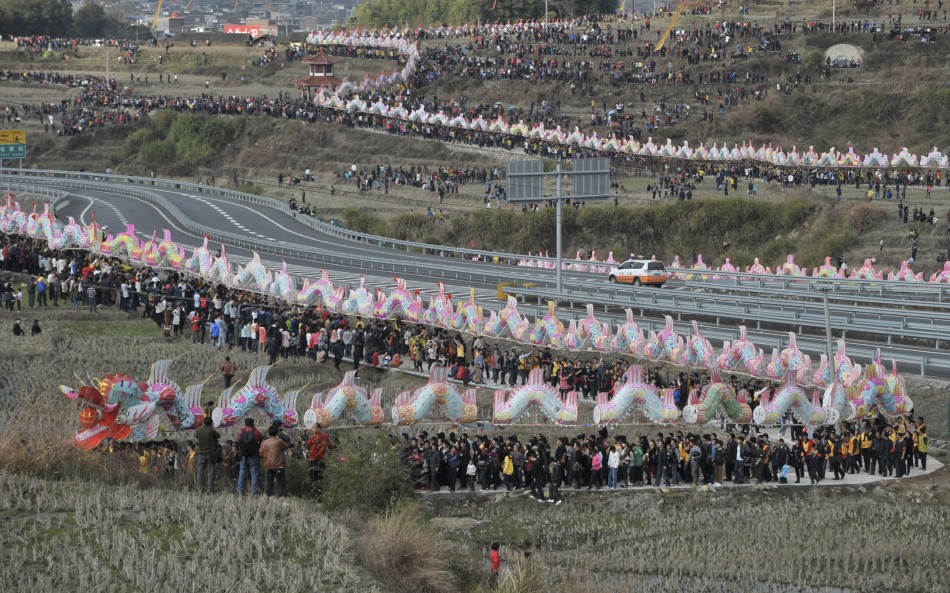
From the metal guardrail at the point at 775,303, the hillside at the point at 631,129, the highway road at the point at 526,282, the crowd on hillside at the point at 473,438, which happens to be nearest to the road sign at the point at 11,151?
the highway road at the point at 526,282

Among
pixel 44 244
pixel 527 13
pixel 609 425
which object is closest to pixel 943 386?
pixel 609 425

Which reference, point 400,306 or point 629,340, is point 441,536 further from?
point 400,306

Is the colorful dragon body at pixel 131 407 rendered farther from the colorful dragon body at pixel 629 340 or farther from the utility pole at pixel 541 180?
the utility pole at pixel 541 180

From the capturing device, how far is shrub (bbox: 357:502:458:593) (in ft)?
69.9

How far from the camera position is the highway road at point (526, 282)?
45156mm

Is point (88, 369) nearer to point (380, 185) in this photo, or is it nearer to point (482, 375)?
point (482, 375)

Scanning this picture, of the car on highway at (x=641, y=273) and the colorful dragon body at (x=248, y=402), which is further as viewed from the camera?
the car on highway at (x=641, y=273)

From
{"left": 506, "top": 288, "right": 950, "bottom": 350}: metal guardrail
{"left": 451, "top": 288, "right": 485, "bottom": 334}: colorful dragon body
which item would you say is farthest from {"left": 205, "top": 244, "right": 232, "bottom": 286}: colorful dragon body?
{"left": 451, "top": 288, "right": 485, "bottom": 334}: colorful dragon body

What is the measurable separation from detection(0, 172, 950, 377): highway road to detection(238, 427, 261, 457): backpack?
2173 cm

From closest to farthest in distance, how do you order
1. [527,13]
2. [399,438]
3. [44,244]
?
[399,438] < [44,244] < [527,13]

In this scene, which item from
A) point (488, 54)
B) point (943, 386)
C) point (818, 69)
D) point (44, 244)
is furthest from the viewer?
point (488, 54)

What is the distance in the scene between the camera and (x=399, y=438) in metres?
30.8

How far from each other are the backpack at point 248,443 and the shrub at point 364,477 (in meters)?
1.91

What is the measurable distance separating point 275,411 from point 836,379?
14393 millimetres
